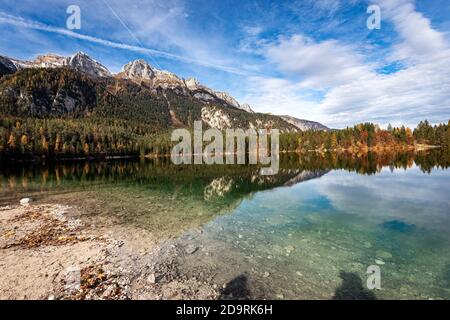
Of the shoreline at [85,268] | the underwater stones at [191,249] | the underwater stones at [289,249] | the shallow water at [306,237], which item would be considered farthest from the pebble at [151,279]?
the underwater stones at [289,249]

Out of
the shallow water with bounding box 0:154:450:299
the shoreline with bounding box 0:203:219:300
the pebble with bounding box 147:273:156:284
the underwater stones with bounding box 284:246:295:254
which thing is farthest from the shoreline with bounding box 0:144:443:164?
the underwater stones with bounding box 284:246:295:254

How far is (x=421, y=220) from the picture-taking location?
23172mm

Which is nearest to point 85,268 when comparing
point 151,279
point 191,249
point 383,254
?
point 151,279

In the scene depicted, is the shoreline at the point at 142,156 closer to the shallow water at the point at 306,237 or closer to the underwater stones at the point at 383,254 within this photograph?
the shallow water at the point at 306,237

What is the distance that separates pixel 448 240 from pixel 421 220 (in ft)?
17.5

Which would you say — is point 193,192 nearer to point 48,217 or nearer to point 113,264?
point 48,217

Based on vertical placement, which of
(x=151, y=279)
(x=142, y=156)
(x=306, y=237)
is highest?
Answer: (x=142, y=156)

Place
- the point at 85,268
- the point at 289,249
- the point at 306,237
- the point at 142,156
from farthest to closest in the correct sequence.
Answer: the point at 142,156
the point at 306,237
the point at 289,249
the point at 85,268

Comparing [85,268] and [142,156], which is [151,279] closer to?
[85,268]

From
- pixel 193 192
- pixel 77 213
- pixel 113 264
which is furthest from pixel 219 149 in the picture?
pixel 113 264

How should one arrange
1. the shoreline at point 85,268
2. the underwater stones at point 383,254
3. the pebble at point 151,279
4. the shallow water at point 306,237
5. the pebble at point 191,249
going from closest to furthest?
1. the shoreline at point 85,268
2. the shallow water at point 306,237
3. the pebble at point 151,279
4. the underwater stones at point 383,254
5. the pebble at point 191,249

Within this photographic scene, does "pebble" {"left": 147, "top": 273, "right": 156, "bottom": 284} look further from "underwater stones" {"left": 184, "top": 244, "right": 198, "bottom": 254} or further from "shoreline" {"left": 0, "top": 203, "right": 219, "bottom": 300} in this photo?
"underwater stones" {"left": 184, "top": 244, "right": 198, "bottom": 254}

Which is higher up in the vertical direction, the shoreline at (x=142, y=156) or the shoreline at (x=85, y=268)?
the shoreline at (x=142, y=156)

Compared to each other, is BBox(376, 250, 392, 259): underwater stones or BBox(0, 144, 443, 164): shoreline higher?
BBox(0, 144, 443, 164): shoreline
